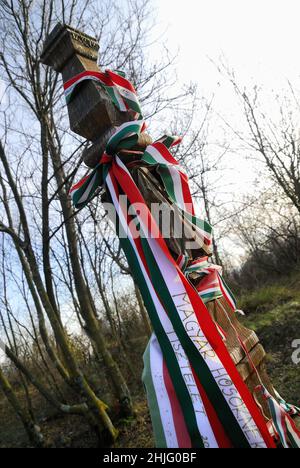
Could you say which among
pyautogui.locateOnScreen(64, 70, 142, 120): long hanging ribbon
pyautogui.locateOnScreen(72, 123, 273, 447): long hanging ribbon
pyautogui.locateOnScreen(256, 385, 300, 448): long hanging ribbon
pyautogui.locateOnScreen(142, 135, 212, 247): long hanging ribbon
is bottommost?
pyautogui.locateOnScreen(256, 385, 300, 448): long hanging ribbon

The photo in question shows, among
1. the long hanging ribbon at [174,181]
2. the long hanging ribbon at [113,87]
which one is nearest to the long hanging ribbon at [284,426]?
the long hanging ribbon at [174,181]

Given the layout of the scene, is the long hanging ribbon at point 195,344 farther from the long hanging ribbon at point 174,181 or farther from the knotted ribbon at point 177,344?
the long hanging ribbon at point 174,181

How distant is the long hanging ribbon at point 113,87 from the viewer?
123cm

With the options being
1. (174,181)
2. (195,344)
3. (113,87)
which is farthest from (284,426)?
(113,87)

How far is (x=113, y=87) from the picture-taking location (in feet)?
4.09

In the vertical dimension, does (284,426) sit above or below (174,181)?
below

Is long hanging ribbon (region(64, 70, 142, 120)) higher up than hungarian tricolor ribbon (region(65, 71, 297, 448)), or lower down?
higher up

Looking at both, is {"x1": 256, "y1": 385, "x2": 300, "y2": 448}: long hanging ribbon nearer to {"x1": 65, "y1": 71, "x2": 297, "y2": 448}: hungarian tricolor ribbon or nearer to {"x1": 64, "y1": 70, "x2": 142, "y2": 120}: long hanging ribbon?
{"x1": 65, "y1": 71, "x2": 297, "y2": 448}: hungarian tricolor ribbon

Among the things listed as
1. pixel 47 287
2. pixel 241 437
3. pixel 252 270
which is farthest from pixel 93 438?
pixel 252 270

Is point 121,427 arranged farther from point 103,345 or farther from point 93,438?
point 103,345

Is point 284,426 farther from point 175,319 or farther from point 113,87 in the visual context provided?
point 113,87

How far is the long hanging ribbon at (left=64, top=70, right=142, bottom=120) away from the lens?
123 centimetres

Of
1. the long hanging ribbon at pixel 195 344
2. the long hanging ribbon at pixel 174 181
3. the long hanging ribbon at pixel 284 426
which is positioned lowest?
the long hanging ribbon at pixel 284 426

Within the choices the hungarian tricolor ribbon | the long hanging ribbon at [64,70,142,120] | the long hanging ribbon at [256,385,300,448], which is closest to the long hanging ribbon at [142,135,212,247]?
the hungarian tricolor ribbon
